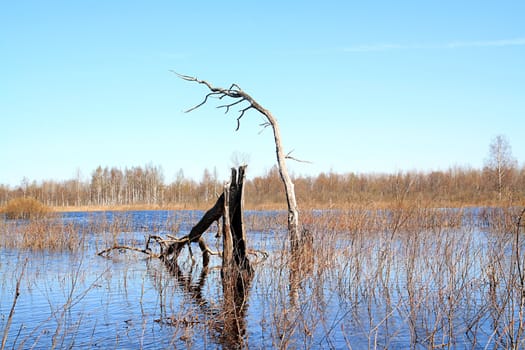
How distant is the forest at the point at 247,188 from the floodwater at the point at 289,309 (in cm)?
178

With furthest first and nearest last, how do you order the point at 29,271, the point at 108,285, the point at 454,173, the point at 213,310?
the point at 454,173
the point at 29,271
the point at 108,285
the point at 213,310

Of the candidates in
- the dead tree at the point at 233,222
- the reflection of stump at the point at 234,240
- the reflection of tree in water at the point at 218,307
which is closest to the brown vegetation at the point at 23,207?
the reflection of tree in water at the point at 218,307

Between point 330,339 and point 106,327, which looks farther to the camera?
point 106,327

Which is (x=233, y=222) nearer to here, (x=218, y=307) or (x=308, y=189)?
(x=218, y=307)

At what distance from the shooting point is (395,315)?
709 cm

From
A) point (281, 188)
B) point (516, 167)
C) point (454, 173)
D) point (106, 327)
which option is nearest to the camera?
point (106, 327)

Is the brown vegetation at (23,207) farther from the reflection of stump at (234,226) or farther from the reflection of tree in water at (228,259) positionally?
the reflection of stump at (234,226)

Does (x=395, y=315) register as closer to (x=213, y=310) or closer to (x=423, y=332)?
(x=423, y=332)

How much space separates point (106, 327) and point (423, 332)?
395 cm

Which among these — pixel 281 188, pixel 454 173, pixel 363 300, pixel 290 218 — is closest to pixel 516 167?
pixel 454 173

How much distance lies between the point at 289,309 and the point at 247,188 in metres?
21.3

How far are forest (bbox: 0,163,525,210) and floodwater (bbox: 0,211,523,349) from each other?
178 cm

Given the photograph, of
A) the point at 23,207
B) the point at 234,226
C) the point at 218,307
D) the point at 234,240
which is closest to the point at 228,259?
the point at 234,240

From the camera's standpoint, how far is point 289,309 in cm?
559
